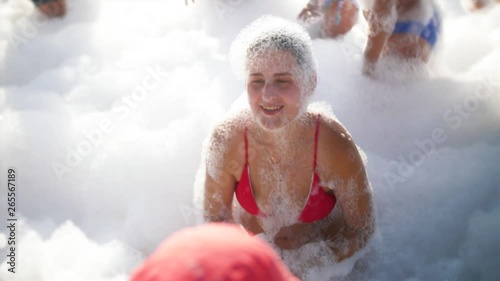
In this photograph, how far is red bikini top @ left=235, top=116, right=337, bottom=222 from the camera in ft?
7.02

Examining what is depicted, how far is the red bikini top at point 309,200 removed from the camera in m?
2.14

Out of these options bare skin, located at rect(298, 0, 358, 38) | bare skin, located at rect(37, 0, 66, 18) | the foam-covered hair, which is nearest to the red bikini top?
the foam-covered hair

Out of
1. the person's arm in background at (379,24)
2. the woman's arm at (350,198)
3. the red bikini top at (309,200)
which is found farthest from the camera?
the person's arm in background at (379,24)

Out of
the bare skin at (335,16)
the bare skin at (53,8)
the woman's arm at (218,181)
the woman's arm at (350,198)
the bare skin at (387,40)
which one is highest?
the bare skin at (53,8)

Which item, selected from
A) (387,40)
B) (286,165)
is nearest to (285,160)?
(286,165)

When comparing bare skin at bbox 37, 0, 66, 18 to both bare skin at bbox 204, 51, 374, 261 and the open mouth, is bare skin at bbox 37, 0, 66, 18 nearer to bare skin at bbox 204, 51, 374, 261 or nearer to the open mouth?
bare skin at bbox 204, 51, 374, 261

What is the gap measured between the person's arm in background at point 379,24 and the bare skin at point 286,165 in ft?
4.06

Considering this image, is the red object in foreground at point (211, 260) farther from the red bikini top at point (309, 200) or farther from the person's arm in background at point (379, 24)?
the person's arm in background at point (379, 24)

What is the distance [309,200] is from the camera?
7.11 ft

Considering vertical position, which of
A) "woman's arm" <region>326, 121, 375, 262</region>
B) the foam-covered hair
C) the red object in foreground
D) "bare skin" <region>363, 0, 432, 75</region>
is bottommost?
the red object in foreground

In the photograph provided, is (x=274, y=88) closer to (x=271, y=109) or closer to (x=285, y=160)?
(x=271, y=109)

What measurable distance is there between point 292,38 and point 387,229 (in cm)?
148

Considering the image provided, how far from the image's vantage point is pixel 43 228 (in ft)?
10.2

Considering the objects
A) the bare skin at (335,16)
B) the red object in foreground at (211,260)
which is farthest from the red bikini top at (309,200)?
the bare skin at (335,16)
